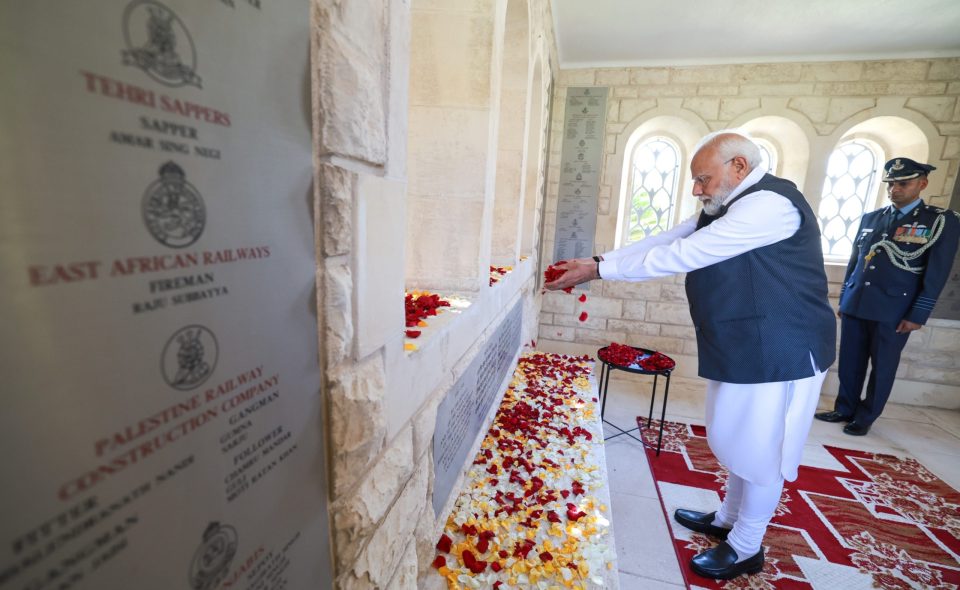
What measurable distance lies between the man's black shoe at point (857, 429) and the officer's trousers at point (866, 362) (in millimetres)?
29

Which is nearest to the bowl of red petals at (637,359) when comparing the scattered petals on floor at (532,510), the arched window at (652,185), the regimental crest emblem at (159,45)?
the scattered petals on floor at (532,510)

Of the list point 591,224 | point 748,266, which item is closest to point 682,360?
point 591,224

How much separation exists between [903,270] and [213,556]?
4.78m

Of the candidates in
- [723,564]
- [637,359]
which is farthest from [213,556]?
[637,359]

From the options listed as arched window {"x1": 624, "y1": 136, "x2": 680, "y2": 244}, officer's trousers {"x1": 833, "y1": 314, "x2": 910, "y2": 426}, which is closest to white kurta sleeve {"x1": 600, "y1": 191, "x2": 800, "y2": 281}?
officer's trousers {"x1": 833, "y1": 314, "x2": 910, "y2": 426}

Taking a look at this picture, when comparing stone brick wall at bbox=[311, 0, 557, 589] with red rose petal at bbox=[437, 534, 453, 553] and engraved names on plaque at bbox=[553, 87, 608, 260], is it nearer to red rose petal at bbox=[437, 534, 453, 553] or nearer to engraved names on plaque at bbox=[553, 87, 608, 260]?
red rose petal at bbox=[437, 534, 453, 553]

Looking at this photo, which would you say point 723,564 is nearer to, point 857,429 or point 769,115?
point 857,429

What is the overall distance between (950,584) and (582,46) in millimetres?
4813

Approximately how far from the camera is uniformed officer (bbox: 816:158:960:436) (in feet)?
10.4

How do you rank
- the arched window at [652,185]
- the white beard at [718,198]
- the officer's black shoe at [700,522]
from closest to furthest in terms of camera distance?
the white beard at [718,198] < the officer's black shoe at [700,522] < the arched window at [652,185]

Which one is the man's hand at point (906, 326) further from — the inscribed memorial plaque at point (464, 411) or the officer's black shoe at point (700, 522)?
the inscribed memorial plaque at point (464, 411)

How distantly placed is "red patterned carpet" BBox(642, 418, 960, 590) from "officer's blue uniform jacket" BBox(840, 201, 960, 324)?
1.22 metres

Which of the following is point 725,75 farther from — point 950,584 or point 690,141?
point 950,584

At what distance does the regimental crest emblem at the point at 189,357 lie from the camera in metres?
0.43
